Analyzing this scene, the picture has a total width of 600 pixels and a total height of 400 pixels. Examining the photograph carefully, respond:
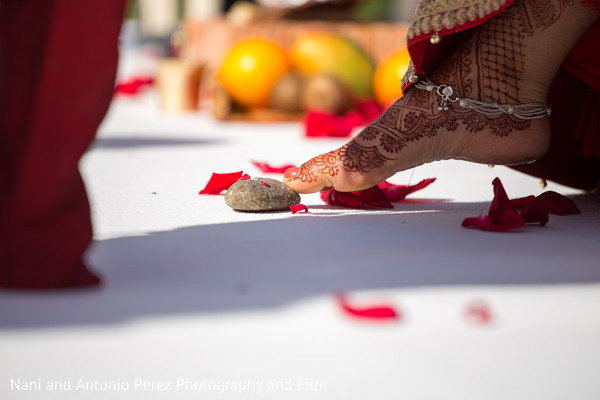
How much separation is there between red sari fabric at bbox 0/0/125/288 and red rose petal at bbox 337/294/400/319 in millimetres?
289

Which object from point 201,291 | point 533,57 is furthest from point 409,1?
point 201,291

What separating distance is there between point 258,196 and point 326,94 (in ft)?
6.30

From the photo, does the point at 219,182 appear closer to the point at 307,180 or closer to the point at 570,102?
the point at 307,180

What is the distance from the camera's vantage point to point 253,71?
329cm

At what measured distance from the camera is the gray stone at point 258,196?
1.32 m

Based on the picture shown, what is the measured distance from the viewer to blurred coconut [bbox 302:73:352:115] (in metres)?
3.19

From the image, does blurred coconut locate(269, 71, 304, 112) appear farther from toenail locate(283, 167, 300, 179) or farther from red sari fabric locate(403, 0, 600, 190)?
toenail locate(283, 167, 300, 179)

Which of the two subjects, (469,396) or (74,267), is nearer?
(469,396)

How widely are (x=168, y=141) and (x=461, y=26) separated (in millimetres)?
1403

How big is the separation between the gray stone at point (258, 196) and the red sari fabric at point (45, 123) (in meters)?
0.48

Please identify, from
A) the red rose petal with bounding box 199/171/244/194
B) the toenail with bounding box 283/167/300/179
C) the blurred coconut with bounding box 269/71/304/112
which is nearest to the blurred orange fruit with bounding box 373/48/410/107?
the blurred coconut with bounding box 269/71/304/112

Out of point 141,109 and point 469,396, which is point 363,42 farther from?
point 469,396

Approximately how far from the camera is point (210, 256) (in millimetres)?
1025

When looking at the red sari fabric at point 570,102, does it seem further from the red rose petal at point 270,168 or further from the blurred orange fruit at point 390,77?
the blurred orange fruit at point 390,77
